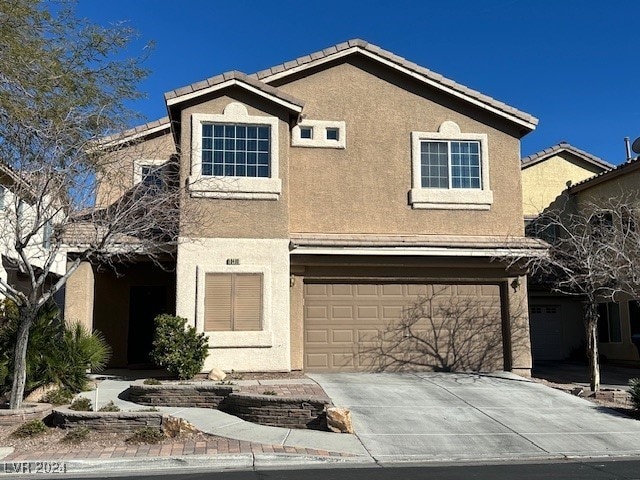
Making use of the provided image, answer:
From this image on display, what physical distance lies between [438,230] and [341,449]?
819 centimetres

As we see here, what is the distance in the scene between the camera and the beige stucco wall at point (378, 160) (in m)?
16.6

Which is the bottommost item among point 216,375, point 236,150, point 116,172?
point 216,375

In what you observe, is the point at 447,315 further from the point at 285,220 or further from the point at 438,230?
the point at 285,220

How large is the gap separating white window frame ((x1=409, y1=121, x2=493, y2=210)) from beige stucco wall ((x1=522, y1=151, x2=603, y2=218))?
24.3 ft

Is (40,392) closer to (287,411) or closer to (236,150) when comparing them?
(287,411)

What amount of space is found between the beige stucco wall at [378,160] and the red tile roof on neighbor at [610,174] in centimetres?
Result: 469

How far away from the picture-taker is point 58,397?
12.1 m

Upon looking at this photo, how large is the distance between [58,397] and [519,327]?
10961 millimetres

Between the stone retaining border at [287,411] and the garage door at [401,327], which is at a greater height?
the garage door at [401,327]

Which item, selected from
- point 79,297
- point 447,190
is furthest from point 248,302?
point 447,190

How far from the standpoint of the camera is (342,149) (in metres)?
16.8

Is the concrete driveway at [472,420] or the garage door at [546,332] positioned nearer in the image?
the concrete driveway at [472,420]

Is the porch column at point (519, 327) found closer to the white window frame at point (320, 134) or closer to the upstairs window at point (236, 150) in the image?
the white window frame at point (320, 134)

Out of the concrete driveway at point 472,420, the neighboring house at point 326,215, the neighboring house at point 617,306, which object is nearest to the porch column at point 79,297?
the neighboring house at point 326,215
